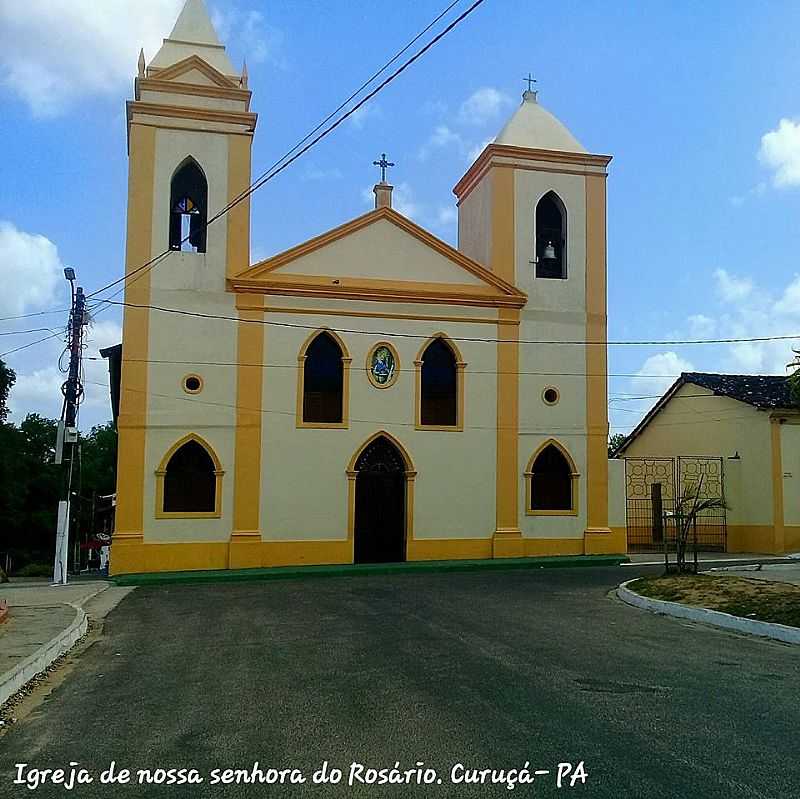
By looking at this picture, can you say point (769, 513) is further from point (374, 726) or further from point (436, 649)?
point (374, 726)

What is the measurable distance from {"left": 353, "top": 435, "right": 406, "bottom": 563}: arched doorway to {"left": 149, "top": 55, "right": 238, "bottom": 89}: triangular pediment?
8.89m

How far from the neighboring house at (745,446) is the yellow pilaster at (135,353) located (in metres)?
13.5

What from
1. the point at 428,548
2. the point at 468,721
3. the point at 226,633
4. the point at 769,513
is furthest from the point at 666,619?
the point at 769,513

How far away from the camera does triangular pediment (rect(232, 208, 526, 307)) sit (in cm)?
2212

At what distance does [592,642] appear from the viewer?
34.3ft

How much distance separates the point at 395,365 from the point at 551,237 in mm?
5401

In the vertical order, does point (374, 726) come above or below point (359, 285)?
below

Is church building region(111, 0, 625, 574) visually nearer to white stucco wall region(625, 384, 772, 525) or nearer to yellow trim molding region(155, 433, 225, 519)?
yellow trim molding region(155, 433, 225, 519)

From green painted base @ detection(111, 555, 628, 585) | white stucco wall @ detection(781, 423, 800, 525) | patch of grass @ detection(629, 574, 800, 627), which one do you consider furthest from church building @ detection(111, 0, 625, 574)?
patch of grass @ detection(629, 574, 800, 627)

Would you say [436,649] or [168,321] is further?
[168,321]

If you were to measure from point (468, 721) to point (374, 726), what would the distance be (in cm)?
65

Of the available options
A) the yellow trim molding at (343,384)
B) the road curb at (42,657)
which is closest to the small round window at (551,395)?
the yellow trim molding at (343,384)

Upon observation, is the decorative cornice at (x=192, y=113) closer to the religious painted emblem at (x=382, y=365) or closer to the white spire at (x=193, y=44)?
the white spire at (x=193, y=44)

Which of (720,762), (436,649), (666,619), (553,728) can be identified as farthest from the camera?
(666,619)
